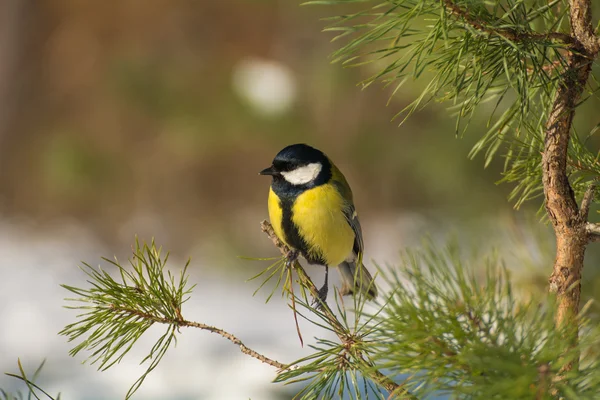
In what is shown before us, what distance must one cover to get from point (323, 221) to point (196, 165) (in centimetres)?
155

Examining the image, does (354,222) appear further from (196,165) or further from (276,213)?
(196,165)

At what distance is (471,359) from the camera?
0.95 feet

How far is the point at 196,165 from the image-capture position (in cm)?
229

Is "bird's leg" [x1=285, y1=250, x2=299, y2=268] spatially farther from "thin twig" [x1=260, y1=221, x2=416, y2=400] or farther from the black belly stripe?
the black belly stripe

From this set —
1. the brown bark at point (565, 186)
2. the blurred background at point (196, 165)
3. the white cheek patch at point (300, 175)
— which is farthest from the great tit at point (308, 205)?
the brown bark at point (565, 186)

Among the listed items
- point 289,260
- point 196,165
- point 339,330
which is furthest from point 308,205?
point 196,165

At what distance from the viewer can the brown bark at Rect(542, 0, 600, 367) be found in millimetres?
402

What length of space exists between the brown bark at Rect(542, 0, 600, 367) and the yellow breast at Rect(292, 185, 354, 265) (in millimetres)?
390

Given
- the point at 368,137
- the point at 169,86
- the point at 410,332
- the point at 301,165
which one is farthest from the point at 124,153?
the point at 410,332

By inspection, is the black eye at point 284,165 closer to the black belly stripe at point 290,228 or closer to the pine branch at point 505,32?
the black belly stripe at point 290,228

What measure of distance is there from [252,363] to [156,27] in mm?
1270

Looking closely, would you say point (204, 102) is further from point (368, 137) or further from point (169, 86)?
point (368, 137)

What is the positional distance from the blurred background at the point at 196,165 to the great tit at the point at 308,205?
164 mm

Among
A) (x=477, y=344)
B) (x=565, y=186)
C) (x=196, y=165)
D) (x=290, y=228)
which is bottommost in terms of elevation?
(x=477, y=344)
